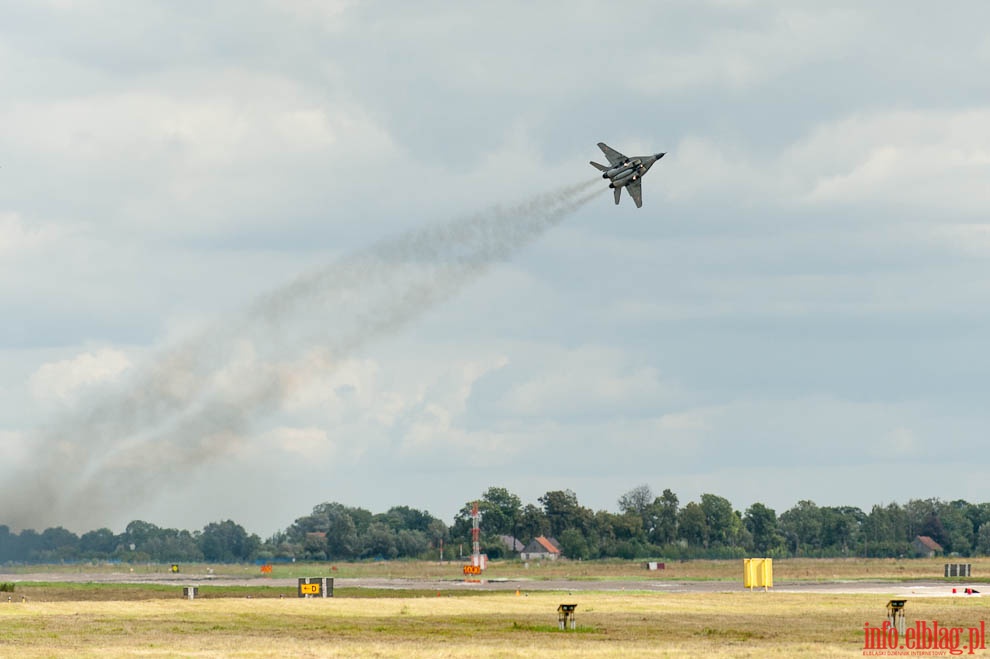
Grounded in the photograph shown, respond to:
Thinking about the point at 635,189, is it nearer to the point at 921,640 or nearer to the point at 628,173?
the point at 628,173

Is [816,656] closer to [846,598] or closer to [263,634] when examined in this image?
[263,634]

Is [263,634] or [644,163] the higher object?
[644,163]

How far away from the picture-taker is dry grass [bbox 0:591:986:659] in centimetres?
5456

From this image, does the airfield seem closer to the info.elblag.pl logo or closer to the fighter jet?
the info.elblag.pl logo

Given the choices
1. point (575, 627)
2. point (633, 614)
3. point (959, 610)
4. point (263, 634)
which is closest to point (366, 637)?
point (263, 634)

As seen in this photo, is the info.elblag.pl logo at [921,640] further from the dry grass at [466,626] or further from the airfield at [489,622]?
the dry grass at [466,626]

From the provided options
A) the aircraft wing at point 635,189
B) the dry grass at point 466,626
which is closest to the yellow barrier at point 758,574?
the dry grass at point 466,626

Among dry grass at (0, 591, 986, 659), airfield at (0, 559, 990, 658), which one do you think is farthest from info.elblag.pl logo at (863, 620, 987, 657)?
dry grass at (0, 591, 986, 659)

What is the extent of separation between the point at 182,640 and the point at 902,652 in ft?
101

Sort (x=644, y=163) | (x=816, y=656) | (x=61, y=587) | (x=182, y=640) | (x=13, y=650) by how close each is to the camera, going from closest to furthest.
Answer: (x=816, y=656)
(x=13, y=650)
(x=182, y=640)
(x=644, y=163)
(x=61, y=587)

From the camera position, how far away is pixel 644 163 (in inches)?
3469

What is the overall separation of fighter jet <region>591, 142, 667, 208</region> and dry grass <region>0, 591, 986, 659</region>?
26.8 metres

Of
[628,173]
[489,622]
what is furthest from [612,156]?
[489,622]

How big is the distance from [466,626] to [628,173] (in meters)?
33.6
